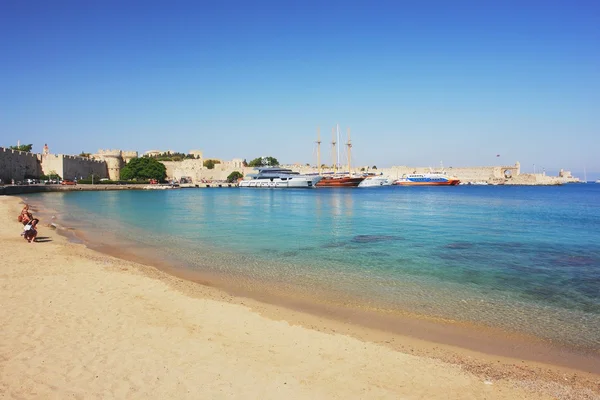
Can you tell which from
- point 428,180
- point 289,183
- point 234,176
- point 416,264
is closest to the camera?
point 416,264

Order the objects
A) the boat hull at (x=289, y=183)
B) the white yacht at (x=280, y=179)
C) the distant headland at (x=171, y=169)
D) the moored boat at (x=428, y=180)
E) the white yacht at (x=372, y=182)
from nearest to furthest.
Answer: the distant headland at (x=171, y=169), the boat hull at (x=289, y=183), the white yacht at (x=280, y=179), the white yacht at (x=372, y=182), the moored boat at (x=428, y=180)

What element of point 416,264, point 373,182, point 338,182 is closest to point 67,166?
point 338,182

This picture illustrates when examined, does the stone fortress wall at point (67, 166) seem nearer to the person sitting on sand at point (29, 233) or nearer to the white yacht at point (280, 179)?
the white yacht at point (280, 179)

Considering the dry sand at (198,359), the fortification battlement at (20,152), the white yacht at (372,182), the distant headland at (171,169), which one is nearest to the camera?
the dry sand at (198,359)

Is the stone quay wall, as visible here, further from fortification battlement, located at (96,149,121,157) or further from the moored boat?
the moored boat

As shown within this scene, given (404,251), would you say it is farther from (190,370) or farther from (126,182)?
(126,182)

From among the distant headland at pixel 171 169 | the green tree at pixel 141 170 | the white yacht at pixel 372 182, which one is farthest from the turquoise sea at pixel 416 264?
the white yacht at pixel 372 182

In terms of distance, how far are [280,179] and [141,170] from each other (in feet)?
76.4

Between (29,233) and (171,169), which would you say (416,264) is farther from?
(171,169)

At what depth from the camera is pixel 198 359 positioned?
158 inches

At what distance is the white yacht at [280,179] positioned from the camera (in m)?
70.1

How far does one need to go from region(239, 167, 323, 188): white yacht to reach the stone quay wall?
107 feet

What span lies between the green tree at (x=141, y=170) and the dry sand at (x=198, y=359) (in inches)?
2650

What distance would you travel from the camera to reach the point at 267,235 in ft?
48.0
